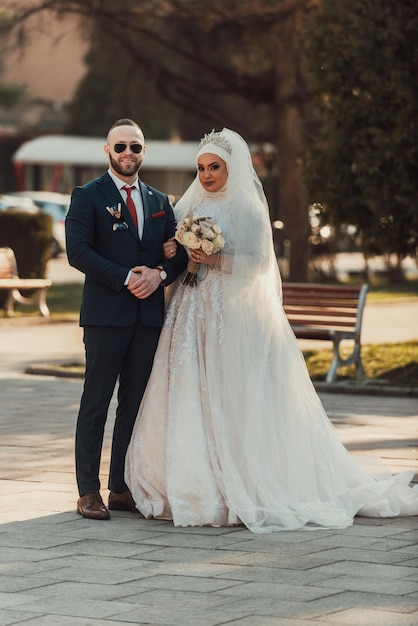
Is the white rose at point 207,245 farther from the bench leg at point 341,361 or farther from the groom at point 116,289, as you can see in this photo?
the bench leg at point 341,361

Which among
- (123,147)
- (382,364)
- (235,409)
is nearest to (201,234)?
(123,147)

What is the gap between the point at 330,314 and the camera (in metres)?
14.0

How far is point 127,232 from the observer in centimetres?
731

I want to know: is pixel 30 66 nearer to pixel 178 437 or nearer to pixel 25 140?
pixel 25 140

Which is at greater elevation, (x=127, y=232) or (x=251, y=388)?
(x=127, y=232)

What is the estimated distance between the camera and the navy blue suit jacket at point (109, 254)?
23.5 feet

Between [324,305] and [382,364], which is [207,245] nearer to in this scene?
[324,305]

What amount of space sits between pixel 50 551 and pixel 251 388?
1.46 metres

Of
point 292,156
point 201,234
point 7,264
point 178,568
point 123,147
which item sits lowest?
point 178,568

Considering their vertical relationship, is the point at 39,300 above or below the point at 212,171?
below

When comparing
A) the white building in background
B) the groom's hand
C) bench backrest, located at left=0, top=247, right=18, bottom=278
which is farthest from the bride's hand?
the white building in background

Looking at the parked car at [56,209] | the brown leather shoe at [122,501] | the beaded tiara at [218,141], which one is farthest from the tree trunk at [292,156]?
the brown leather shoe at [122,501]

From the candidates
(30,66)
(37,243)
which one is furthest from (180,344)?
(30,66)

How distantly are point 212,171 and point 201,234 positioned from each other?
1.34 ft
